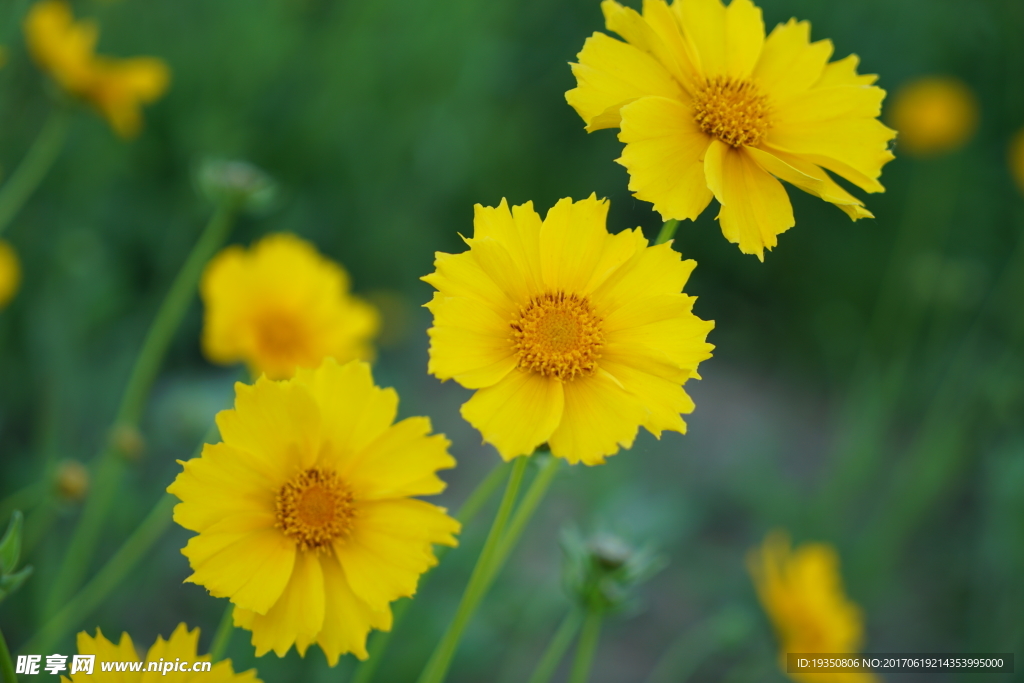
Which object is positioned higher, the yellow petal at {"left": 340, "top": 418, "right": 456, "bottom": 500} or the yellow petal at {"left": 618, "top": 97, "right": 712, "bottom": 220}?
the yellow petal at {"left": 618, "top": 97, "right": 712, "bottom": 220}

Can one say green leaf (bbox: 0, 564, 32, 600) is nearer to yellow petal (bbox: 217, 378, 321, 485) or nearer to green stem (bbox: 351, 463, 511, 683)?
yellow petal (bbox: 217, 378, 321, 485)

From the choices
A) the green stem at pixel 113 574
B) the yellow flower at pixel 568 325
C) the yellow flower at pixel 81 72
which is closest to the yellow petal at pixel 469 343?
the yellow flower at pixel 568 325

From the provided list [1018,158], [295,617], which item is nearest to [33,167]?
[295,617]

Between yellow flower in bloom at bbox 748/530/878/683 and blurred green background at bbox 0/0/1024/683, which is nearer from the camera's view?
yellow flower in bloom at bbox 748/530/878/683

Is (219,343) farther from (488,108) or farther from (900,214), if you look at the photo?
(900,214)

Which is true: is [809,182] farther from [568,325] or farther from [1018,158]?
[1018,158]

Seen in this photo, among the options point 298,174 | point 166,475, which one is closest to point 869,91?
point 166,475

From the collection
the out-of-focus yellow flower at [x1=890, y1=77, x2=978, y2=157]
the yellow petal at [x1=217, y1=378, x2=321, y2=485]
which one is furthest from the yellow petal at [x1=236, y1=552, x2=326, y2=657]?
the out-of-focus yellow flower at [x1=890, y1=77, x2=978, y2=157]
